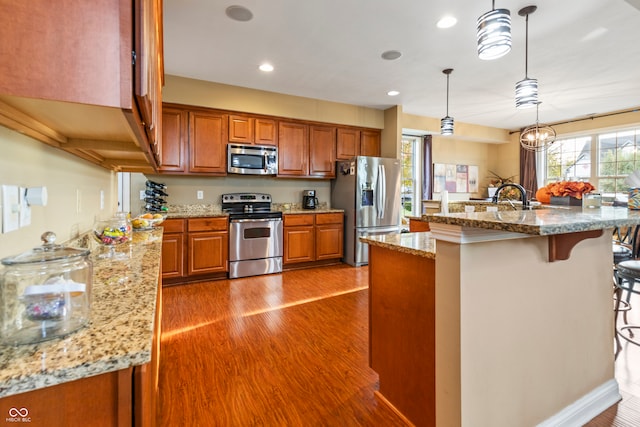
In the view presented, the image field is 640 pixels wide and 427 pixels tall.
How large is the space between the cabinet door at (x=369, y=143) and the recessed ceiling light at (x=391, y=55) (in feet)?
5.89

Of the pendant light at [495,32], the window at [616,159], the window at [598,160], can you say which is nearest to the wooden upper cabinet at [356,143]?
the pendant light at [495,32]

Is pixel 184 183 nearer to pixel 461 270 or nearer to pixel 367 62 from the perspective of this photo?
pixel 367 62

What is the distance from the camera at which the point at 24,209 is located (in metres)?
0.94

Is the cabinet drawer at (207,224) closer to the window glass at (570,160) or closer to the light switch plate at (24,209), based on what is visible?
the light switch plate at (24,209)

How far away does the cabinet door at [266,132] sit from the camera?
13.9 ft

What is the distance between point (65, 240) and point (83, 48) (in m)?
1.07

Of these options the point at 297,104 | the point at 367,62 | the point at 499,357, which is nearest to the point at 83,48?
the point at 499,357

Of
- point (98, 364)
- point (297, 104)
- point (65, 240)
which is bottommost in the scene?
point (98, 364)

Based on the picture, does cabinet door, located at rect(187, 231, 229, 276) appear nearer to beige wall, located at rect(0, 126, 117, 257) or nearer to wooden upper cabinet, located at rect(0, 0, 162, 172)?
beige wall, located at rect(0, 126, 117, 257)

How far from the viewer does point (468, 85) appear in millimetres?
4102

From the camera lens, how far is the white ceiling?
8.00ft

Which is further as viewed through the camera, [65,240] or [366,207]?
[366,207]

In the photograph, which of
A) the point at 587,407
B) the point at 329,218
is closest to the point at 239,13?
the point at 329,218

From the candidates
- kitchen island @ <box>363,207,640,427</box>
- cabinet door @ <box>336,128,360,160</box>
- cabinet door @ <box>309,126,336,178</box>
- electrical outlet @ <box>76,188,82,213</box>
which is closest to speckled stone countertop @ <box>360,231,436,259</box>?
kitchen island @ <box>363,207,640,427</box>
